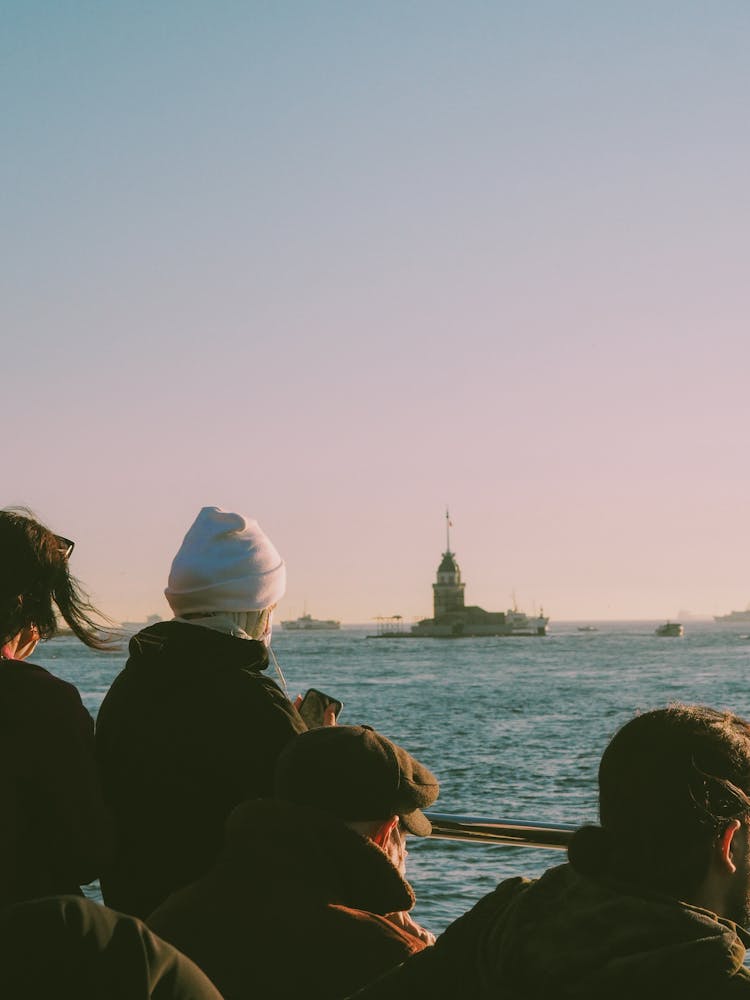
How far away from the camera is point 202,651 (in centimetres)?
264

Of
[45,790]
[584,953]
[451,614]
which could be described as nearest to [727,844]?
[584,953]

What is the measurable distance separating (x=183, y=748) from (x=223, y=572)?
1.24ft

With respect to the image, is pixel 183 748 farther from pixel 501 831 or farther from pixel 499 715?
pixel 499 715

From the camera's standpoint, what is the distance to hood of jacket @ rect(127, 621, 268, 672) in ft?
8.63

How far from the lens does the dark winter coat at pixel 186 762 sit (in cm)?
257

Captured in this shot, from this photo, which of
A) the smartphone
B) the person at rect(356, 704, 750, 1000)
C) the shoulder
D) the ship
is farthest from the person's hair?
the ship

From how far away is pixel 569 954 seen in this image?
156 centimetres

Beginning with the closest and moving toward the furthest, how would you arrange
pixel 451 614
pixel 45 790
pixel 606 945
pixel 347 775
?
pixel 606 945 → pixel 347 775 → pixel 45 790 → pixel 451 614

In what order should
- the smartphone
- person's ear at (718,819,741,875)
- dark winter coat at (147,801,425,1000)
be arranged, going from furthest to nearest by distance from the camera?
the smartphone
dark winter coat at (147,801,425,1000)
person's ear at (718,819,741,875)

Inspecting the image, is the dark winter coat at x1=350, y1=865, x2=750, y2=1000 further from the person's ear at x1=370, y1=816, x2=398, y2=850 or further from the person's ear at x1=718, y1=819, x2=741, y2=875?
the person's ear at x1=370, y1=816, x2=398, y2=850

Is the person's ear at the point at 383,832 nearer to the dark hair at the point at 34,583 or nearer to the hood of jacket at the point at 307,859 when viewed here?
the hood of jacket at the point at 307,859

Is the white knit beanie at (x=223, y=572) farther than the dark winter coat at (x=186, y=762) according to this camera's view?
Yes

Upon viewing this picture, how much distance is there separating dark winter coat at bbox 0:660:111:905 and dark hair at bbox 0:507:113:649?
15cm

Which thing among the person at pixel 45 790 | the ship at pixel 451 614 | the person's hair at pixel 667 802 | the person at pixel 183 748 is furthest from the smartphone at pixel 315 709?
the ship at pixel 451 614
